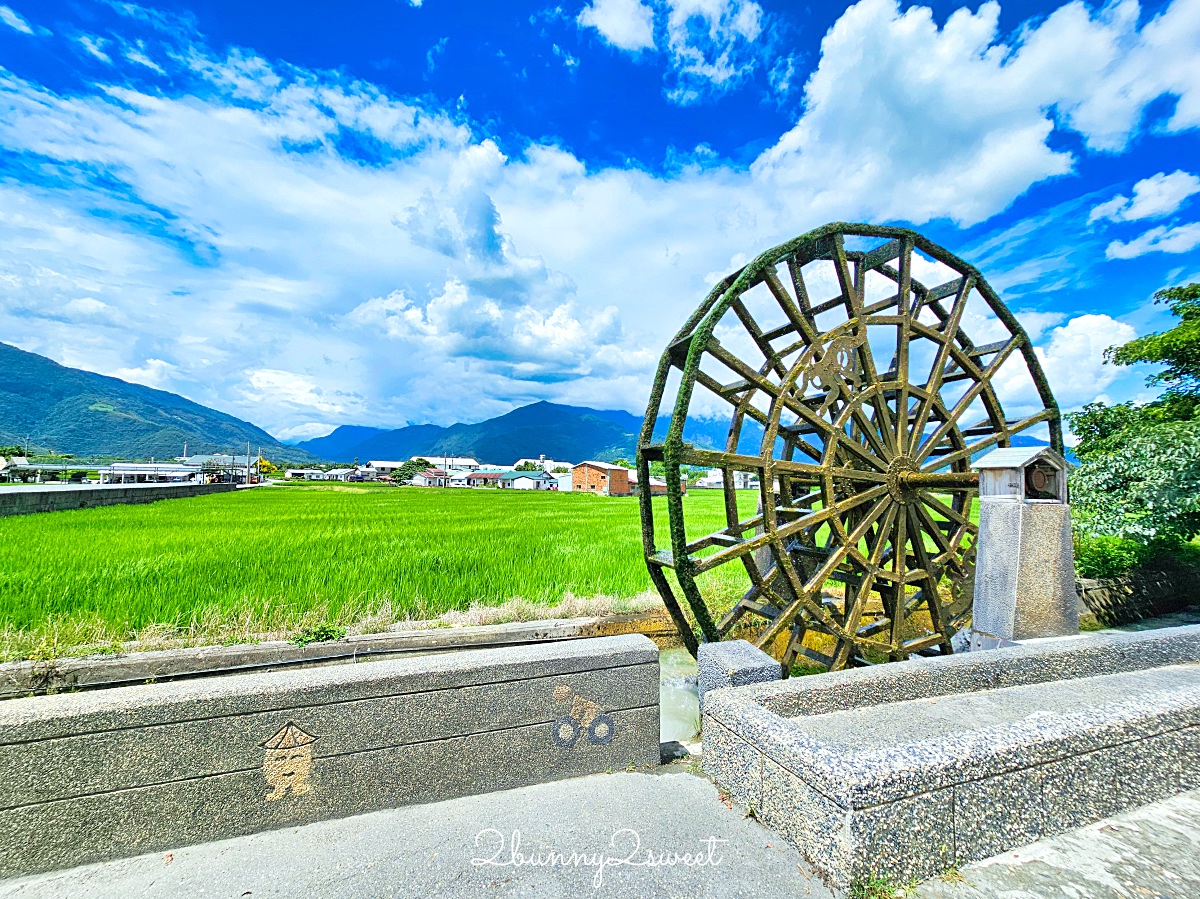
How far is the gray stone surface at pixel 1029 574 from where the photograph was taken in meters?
5.20

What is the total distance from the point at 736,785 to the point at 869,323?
5.88 metres

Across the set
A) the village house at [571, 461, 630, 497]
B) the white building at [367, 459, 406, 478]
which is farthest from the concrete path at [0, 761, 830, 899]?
the white building at [367, 459, 406, 478]

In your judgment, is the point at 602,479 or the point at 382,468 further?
the point at 382,468

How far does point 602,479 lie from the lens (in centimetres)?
6694

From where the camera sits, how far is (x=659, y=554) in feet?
20.4

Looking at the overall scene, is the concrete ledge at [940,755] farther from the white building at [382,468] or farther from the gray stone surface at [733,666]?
the white building at [382,468]

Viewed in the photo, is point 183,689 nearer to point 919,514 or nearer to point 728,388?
point 728,388

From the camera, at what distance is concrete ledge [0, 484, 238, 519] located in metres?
15.9

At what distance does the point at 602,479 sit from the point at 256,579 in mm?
59777

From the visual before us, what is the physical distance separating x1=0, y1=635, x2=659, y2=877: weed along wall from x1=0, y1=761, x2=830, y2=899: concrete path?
0.12 m

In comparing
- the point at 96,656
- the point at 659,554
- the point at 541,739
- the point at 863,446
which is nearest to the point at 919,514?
the point at 863,446

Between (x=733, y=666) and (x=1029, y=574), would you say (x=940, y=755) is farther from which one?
(x=1029, y=574)

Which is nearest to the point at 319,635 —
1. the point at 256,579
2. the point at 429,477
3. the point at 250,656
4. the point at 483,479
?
the point at 250,656

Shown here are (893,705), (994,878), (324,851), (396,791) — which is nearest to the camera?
(994,878)
